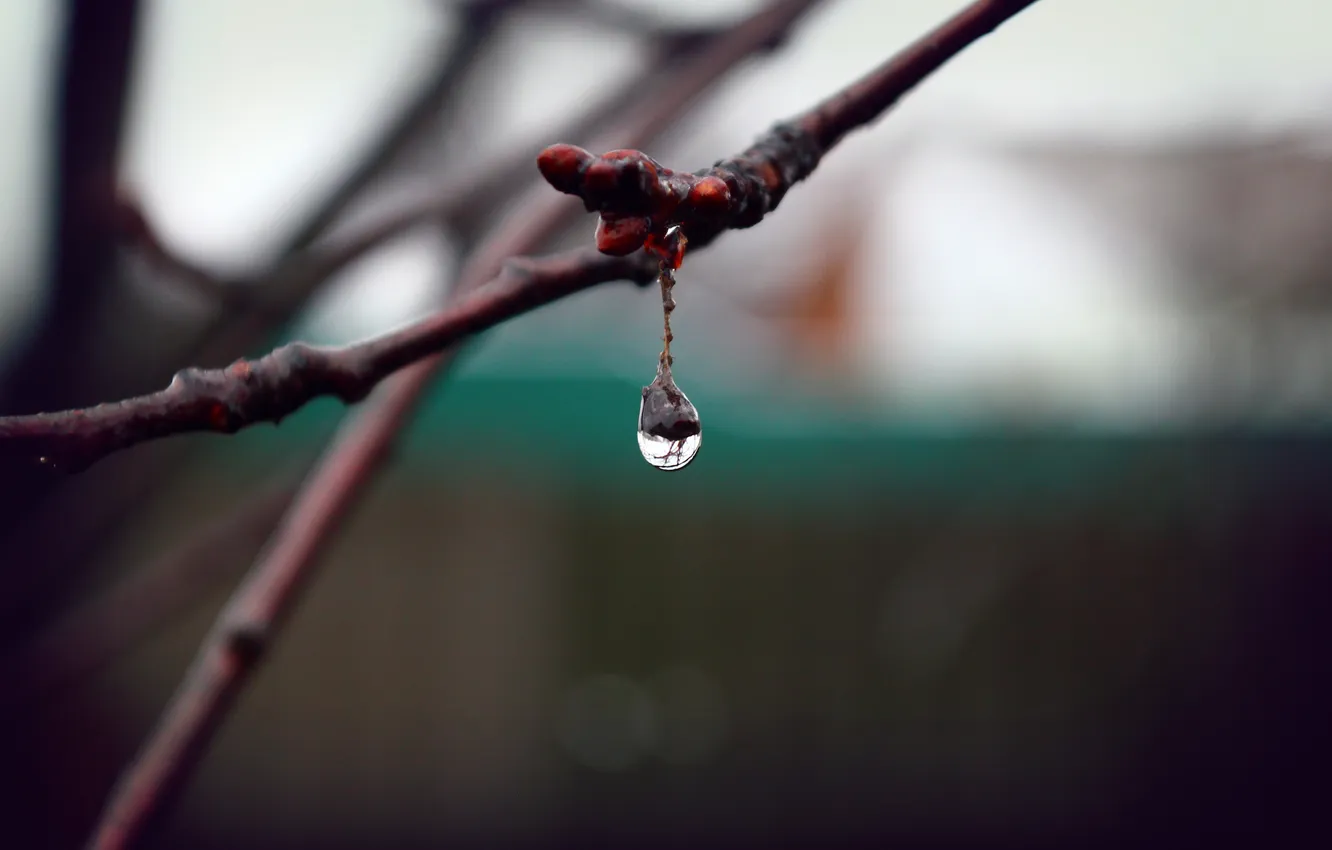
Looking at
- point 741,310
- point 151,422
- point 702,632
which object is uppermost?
point 741,310

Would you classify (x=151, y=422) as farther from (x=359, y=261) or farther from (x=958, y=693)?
(x=958, y=693)

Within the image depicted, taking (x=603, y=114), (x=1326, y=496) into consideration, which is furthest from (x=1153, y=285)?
(x=603, y=114)

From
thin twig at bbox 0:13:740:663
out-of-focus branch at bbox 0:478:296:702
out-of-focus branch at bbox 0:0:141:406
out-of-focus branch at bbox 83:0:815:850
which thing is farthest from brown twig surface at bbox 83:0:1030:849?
out-of-focus branch at bbox 0:478:296:702

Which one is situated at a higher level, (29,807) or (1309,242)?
(1309,242)

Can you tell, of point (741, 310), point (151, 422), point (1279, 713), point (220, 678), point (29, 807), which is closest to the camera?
point (151, 422)

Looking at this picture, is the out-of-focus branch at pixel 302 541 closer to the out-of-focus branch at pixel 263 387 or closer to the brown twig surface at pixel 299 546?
the brown twig surface at pixel 299 546

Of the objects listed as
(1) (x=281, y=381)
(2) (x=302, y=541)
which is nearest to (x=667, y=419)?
(1) (x=281, y=381)
